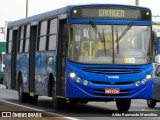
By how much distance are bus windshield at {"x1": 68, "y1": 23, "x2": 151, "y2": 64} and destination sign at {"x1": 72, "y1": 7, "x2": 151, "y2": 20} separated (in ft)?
0.98

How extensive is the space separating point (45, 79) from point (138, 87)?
3.75m

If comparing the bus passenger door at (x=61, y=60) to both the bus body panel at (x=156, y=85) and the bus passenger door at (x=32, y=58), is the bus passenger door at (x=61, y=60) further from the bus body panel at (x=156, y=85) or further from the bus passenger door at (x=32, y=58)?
the bus body panel at (x=156, y=85)

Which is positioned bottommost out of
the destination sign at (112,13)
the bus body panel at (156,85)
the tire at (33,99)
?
the tire at (33,99)

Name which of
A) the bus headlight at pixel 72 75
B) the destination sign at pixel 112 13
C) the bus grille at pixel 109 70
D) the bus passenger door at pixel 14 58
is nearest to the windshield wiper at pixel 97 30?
the destination sign at pixel 112 13

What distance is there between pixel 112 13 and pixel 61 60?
6.60ft

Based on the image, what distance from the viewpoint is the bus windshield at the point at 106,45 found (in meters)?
19.2

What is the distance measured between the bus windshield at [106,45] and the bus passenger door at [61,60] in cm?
69

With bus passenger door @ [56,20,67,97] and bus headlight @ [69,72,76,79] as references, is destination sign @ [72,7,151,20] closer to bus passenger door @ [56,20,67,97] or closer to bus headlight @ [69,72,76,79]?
bus passenger door @ [56,20,67,97]

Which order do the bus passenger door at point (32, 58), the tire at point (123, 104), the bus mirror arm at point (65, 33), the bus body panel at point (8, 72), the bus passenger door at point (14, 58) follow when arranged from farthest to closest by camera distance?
the bus body panel at point (8, 72), the bus passenger door at point (14, 58), the bus passenger door at point (32, 58), the tire at point (123, 104), the bus mirror arm at point (65, 33)

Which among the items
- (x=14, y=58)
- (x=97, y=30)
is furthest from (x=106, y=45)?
(x=14, y=58)

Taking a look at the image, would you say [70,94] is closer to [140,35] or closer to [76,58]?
[76,58]

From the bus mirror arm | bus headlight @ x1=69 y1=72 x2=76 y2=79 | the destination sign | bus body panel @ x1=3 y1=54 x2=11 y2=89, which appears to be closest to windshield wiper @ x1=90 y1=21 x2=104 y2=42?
the destination sign

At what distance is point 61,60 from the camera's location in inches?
795

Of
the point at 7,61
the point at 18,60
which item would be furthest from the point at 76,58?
the point at 7,61
